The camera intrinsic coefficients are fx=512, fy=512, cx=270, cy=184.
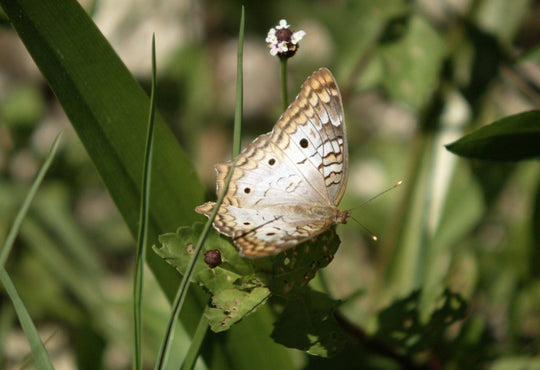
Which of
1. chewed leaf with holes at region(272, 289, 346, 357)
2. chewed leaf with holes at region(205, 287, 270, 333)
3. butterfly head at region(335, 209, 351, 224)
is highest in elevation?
butterfly head at region(335, 209, 351, 224)

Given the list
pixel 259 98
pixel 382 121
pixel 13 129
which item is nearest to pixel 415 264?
pixel 382 121

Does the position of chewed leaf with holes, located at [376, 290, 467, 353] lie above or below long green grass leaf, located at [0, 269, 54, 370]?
below

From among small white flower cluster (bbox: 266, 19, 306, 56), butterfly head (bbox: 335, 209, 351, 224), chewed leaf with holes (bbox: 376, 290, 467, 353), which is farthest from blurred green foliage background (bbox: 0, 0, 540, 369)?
small white flower cluster (bbox: 266, 19, 306, 56)

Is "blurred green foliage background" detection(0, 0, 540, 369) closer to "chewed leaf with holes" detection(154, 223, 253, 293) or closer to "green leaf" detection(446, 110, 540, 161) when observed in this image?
"chewed leaf with holes" detection(154, 223, 253, 293)

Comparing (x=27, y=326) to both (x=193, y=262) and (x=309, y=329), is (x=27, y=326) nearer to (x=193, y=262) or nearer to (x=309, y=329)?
(x=193, y=262)

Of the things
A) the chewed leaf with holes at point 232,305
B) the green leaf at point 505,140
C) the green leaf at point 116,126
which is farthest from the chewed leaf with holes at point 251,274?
the green leaf at point 505,140

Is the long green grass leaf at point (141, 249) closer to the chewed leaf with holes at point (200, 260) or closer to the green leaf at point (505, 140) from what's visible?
the chewed leaf with holes at point (200, 260)

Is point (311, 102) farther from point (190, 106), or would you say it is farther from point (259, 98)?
point (259, 98)
